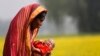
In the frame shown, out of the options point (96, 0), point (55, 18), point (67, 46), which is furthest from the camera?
point (55, 18)

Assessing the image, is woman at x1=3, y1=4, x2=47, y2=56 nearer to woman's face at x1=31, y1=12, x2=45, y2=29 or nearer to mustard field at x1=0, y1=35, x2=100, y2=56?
woman's face at x1=31, y1=12, x2=45, y2=29

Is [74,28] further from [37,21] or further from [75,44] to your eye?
[37,21]

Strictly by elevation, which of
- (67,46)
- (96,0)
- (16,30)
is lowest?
(67,46)

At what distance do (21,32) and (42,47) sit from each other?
26 centimetres

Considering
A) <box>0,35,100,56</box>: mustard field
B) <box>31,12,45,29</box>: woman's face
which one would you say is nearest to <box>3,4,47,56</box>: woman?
<box>31,12,45,29</box>: woman's face

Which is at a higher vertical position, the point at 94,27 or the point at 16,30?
the point at 16,30

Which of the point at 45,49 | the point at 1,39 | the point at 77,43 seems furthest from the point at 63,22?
the point at 45,49

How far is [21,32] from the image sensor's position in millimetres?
5074

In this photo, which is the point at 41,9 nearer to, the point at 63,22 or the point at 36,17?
the point at 36,17

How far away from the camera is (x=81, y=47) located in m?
11.7

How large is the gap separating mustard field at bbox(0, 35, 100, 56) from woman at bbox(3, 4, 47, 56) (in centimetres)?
565

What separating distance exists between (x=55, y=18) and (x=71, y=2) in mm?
1213

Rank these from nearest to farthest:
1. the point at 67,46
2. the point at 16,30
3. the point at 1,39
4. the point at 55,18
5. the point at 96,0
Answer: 1. the point at 16,30
2. the point at 1,39
3. the point at 67,46
4. the point at 96,0
5. the point at 55,18

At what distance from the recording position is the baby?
5203 millimetres
